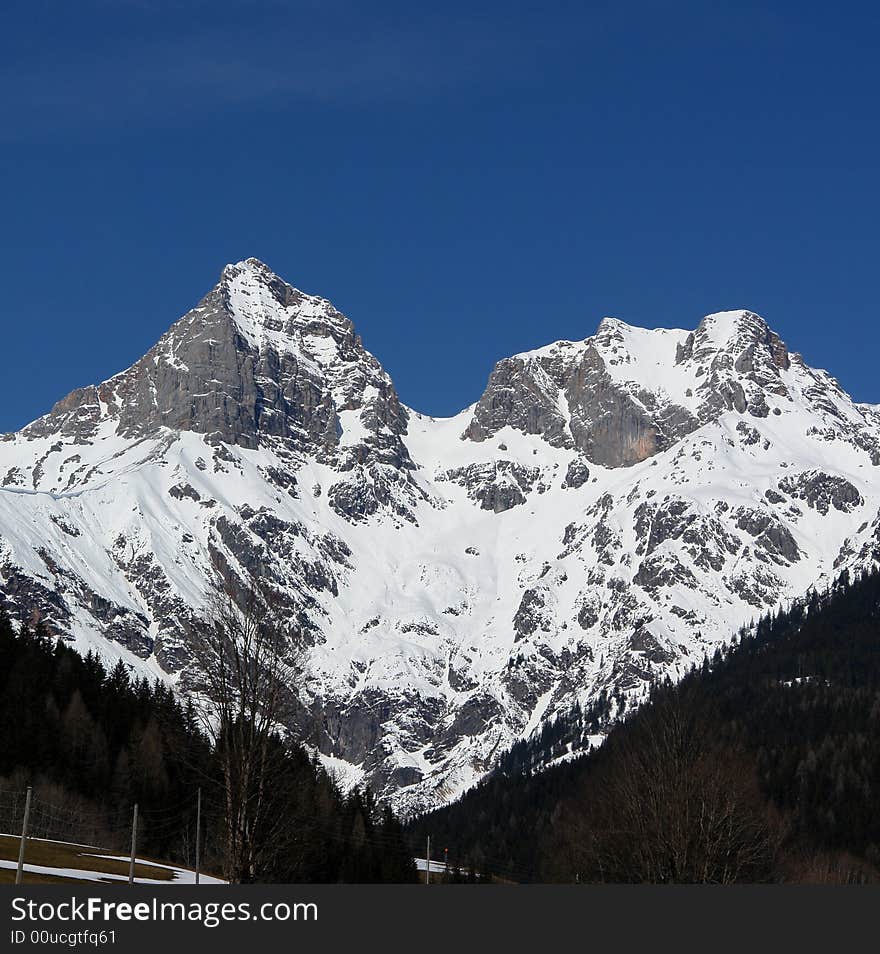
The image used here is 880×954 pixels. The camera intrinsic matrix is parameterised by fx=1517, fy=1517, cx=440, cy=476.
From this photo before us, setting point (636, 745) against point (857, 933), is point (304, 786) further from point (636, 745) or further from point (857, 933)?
point (857, 933)

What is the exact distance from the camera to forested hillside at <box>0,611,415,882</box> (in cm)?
9650

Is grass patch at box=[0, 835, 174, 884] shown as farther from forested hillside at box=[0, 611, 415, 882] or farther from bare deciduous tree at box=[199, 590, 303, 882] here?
forested hillside at box=[0, 611, 415, 882]

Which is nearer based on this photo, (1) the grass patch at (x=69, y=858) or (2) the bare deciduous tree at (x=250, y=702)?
(2) the bare deciduous tree at (x=250, y=702)

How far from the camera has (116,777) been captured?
4171 inches

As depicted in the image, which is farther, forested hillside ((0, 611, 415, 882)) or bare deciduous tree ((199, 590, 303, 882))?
forested hillside ((0, 611, 415, 882))

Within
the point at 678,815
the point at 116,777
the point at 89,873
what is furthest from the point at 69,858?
the point at 116,777

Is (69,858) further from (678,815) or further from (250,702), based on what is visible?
(678,815)

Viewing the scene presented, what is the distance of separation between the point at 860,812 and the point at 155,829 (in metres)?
110

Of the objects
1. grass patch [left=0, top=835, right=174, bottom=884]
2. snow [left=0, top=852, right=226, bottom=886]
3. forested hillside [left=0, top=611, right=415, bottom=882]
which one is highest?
forested hillside [left=0, top=611, right=415, bottom=882]

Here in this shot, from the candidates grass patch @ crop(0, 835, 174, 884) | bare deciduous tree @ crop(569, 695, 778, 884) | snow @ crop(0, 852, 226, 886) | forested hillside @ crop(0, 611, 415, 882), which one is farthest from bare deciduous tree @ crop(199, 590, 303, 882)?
forested hillside @ crop(0, 611, 415, 882)

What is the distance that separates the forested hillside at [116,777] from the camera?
96.5 m

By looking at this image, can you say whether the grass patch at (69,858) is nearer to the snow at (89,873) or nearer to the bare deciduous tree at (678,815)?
the snow at (89,873)

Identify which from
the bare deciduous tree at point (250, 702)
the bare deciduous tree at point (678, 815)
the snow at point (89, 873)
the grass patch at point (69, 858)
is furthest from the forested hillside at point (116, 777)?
the bare deciduous tree at point (250, 702)

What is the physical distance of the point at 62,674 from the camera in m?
119
